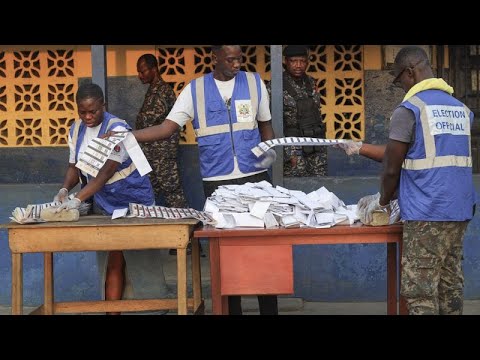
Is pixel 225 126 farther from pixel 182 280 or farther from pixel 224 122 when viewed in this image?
pixel 182 280

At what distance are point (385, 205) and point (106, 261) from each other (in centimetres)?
203

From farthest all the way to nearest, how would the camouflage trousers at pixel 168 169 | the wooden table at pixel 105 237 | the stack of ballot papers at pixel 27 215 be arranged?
the camouflage trousers at pixel 168 169
the stack of ballot papers at pixel 27 215
the wooden table at pixel 105 237

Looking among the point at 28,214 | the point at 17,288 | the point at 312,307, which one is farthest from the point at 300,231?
the point at 312,307

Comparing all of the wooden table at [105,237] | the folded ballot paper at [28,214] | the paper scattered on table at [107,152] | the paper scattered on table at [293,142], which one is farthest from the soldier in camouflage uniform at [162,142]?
the wooden table at [105,237]

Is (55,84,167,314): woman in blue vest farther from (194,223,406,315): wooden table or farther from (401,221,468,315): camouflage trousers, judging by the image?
(401,221,468,315): camouflage trousers

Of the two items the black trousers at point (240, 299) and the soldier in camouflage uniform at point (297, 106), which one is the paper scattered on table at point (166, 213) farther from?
the soldier in camouflage uniform at point (297, 106)

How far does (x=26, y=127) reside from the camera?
8656 mm

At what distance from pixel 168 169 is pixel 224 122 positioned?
7.33 ft

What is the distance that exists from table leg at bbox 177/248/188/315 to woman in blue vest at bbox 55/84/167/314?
0.85 meters

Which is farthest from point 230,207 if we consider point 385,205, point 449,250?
point 449,250

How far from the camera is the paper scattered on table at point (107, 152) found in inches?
234

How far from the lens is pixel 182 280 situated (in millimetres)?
5535

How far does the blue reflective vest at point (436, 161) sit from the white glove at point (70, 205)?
1.98 m

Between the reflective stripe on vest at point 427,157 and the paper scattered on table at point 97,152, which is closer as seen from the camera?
the reflective stripe on vest at point 427,157
